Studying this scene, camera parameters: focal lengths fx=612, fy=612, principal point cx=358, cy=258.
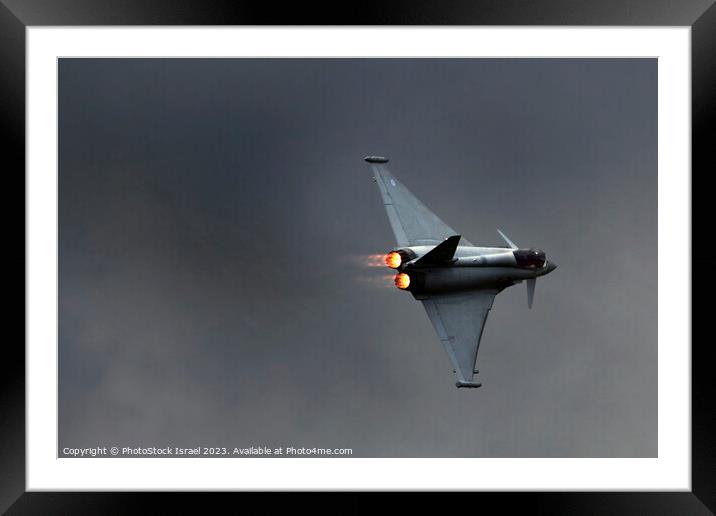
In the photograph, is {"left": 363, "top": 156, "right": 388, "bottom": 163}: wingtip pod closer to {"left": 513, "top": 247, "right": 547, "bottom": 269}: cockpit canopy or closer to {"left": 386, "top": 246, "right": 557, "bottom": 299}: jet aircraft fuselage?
{"left": 386, "top": 246, "right": 557, "bottom": 299}: jet aircraft fuselage

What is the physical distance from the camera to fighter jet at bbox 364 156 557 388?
18438 millimetres

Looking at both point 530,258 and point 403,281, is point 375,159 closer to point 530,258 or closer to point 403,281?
point 403,281

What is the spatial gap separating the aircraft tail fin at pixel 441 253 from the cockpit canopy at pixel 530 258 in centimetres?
275

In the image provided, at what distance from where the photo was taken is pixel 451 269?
1881 centimetres

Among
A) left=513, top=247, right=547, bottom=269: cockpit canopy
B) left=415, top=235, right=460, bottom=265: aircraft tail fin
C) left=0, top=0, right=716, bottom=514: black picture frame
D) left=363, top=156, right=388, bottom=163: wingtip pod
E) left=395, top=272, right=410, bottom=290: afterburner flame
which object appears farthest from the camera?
left=363, top=156, right=388, bottom=163: wingtip pod

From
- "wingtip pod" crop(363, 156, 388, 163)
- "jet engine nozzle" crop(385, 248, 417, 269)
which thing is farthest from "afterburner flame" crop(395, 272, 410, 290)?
"wingtip pod" crop(363, 156, 388, 163)

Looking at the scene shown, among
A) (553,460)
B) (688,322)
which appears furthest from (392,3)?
(553,460)

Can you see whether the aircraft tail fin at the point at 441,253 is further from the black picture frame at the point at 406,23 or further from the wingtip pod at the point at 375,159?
the black picture frame at the point at 406,23

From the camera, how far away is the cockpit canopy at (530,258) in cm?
1992

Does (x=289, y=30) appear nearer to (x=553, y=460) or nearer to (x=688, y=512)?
(x=553, y=460)

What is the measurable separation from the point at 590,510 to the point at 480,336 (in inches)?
236

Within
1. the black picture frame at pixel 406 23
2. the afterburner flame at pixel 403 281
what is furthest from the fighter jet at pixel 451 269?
the black picture frame at pixel 406 23

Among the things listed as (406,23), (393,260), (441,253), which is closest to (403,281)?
(393,260)

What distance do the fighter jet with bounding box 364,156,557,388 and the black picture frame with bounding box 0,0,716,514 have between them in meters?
5.32
